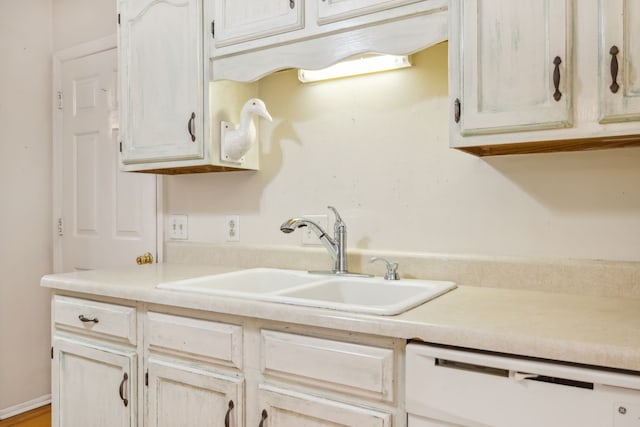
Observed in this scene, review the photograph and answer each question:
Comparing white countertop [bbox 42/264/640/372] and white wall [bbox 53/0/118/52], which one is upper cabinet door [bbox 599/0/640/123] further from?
white wall [bbox 53/0/118/52]

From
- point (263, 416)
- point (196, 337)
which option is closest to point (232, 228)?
point (196, 337)

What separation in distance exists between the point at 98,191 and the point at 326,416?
2.03 meters

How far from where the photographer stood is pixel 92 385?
1731 millimetres

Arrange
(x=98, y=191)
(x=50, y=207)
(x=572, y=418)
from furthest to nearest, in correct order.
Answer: (x=50, y=207), (x=98, y=191), (x=572, y=418)

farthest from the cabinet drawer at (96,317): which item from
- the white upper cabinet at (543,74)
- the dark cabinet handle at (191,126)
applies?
the white upper cabinet at (543,74)

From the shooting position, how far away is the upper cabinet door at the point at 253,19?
1610 millimetres

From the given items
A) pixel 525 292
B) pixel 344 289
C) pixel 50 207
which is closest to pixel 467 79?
pixel 525 292

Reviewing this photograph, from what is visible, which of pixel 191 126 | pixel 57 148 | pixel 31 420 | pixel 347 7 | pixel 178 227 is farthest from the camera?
pixel 57 148

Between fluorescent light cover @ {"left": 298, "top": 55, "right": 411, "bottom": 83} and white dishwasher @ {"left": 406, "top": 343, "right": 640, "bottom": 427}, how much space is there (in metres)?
1.06

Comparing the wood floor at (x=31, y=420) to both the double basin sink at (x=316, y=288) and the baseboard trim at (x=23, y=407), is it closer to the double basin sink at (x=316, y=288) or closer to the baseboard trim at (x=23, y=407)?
the baseboard trim at (x=23, y=407)

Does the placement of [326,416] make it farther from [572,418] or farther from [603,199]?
[603,199]

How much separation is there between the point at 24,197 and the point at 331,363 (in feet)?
7.69

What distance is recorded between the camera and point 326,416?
120 centimetres

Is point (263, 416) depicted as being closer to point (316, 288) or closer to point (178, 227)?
point (316, 288)
